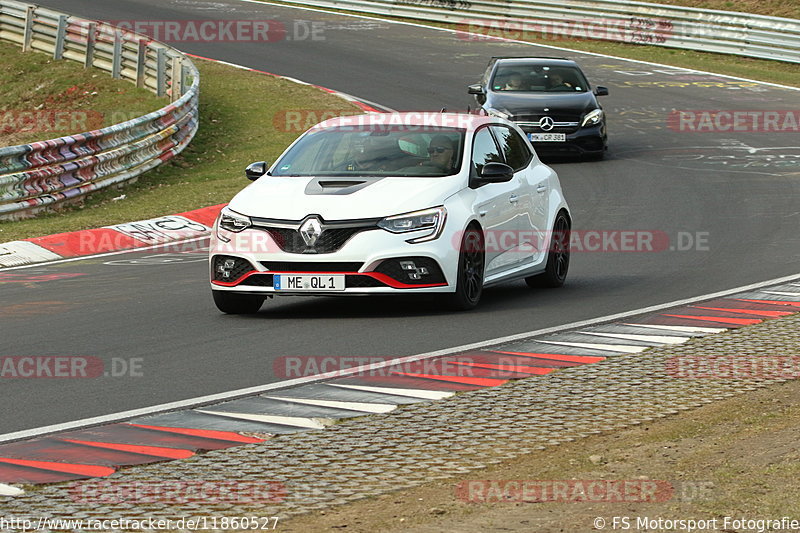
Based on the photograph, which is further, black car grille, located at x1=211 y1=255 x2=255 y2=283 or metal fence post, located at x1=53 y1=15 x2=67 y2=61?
metal fence post, located at x1=53 y1=15 x2=67 y2=61

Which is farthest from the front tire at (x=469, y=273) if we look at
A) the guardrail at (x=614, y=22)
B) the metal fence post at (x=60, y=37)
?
the guardrail at (x=614, y=22)

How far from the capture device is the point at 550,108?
24375mm

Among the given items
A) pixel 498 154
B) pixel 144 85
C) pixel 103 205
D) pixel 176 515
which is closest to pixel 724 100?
pixel 144 85

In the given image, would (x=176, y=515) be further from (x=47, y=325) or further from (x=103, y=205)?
(x=103, y=205)

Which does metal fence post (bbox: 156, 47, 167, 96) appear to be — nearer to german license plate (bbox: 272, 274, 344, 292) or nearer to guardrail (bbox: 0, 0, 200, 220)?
guardrail (bbox: 0, 0, 200, 220)

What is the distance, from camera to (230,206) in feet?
39.1

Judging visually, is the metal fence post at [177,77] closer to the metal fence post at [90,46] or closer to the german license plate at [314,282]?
the metal fence post at [90,46]

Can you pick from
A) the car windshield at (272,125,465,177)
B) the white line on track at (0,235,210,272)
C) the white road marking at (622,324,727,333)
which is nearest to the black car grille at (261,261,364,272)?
the car windshield at (272,125,465,177)

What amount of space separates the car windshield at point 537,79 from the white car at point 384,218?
40.2ft

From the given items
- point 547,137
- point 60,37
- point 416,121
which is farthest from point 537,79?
point 60,37

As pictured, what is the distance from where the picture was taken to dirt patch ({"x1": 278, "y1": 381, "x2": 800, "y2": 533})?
5.79 metres

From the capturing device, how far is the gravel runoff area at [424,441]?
6.29 m

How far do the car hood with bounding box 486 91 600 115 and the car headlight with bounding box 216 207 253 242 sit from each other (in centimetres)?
1304

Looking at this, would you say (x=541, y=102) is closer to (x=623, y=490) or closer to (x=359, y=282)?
(x=359, y=282)
